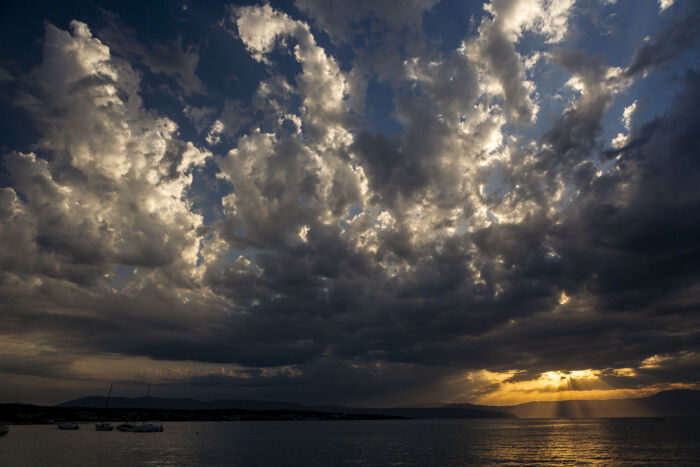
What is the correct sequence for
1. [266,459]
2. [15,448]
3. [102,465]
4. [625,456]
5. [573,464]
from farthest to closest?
[15,448] → [625,456] → [266,459] → [573,464] → [102,465]

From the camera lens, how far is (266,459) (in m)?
104

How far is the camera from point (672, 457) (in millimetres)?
109625

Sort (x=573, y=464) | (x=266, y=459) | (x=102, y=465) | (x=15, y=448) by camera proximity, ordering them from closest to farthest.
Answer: (x=102, y=465)
(x=573, y=464)
(x=266, y=459)
(x=15, y=448)

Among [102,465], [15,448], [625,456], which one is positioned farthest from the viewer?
[15,448]

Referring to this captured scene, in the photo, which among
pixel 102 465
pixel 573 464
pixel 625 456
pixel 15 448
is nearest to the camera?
pixel 102 465

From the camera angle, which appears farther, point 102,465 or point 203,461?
point 203,461

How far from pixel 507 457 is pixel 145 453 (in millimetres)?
98500

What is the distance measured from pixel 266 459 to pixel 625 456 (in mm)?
96287

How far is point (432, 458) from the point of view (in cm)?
10612

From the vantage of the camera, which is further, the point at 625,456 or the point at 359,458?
the point at 625,456

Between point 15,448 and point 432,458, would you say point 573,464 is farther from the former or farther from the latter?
point 15,448

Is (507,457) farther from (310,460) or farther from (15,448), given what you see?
(15,448)

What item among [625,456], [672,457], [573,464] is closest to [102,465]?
[573,464]

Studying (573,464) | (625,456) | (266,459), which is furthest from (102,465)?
(625,456)
